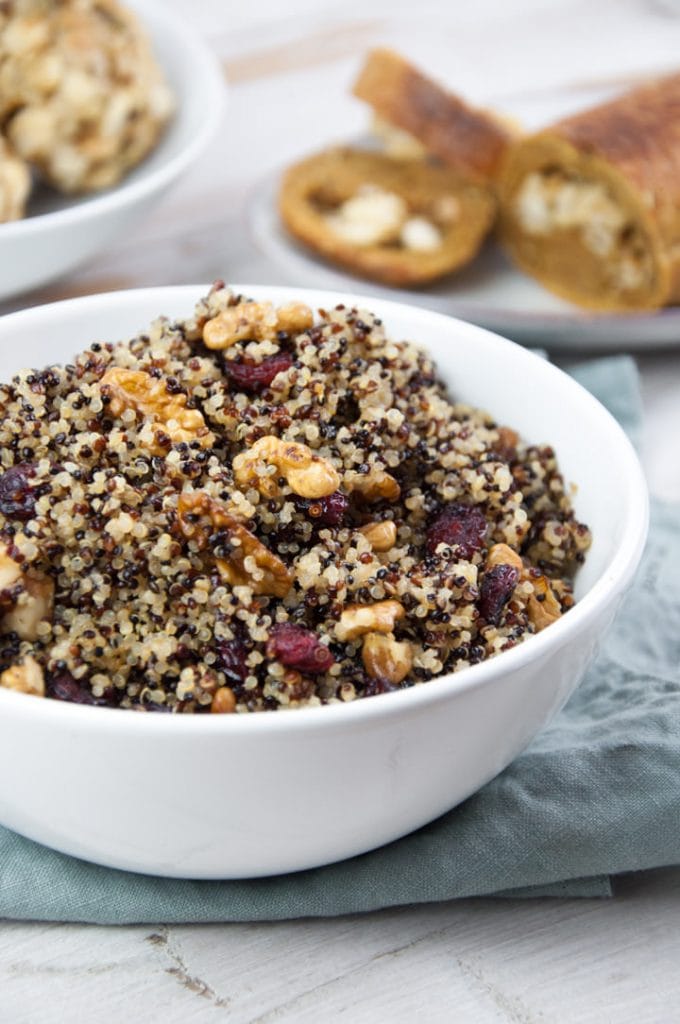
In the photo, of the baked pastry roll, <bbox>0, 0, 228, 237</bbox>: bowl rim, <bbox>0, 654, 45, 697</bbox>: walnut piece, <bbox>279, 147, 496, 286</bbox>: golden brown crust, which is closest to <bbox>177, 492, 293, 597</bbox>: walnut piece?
<bbox>0, 654, 45, 697</bbox>: walnut piece

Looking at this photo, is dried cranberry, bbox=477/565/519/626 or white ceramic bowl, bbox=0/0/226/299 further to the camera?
white ceramic bowl, bbox=0/0/226/299

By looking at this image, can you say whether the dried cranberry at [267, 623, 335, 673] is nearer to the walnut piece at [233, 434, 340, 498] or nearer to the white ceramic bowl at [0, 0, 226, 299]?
the walnut piece at [233, 434, 340, 498]

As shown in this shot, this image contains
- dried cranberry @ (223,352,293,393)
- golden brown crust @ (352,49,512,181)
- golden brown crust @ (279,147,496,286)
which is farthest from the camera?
golden brown crust @ (352,49,512,181)

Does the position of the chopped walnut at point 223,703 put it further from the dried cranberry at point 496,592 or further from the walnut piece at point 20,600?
the dried cranberry at point 496,592

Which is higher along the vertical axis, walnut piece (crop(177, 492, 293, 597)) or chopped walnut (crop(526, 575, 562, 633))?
walnut piece (crop(177, 492, 293, 597))

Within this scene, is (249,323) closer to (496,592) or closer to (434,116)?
(496,592)

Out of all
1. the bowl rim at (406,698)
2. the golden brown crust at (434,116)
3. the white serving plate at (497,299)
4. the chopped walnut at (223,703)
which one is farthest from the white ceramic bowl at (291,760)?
the golden brown crust at (434,116)

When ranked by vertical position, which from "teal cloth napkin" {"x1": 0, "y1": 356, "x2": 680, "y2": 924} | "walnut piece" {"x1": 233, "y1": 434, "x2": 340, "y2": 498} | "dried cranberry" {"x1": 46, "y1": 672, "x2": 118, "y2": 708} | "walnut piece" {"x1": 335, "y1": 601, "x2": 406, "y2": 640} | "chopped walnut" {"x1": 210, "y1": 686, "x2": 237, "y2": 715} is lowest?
"teal cloth napkin" {"x1": 0, "y1": 356, "x2": 680, "y2": 924}
